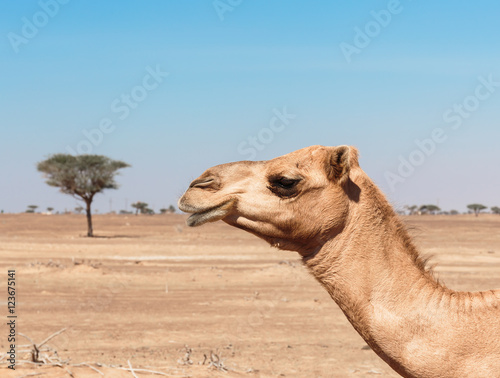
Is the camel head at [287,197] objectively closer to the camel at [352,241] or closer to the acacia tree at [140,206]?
the camel at [352,241]

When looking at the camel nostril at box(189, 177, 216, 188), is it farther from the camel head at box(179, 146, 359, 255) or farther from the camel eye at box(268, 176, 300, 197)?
the camel eye at box(268, 176, 300, 197)

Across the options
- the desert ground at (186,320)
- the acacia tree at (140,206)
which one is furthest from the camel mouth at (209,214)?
the acacia tree at (140,206)

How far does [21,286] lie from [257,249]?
20.5 meters

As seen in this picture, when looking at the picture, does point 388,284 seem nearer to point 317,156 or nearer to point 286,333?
point 317,156

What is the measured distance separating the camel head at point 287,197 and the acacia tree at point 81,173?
53596 millimetres

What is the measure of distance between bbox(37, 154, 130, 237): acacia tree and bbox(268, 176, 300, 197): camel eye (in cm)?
5363

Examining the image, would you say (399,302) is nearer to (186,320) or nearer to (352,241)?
(352,241)

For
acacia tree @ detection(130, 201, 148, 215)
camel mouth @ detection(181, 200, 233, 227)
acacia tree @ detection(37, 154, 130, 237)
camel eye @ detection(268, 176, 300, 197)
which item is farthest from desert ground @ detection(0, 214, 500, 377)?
acacia tree @ detection(130, 201, 148, 215)

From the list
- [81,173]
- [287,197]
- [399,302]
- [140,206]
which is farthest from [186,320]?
[140,206]

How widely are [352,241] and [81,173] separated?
56.6m

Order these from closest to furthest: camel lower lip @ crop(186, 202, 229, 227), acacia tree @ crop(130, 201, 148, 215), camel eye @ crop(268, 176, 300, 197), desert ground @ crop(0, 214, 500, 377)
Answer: camel lower lip @ crop(186, 202, 229, 227) < camel eye @ crop(268, 176, 300, 197) < desert ground @ crop(0, 214, 500, 377) < acacia tree @ crop(130, 201, 148, 215)

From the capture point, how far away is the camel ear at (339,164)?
4129 mm

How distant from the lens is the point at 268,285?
22.2 m

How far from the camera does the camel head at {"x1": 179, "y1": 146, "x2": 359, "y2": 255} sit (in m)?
4.12
